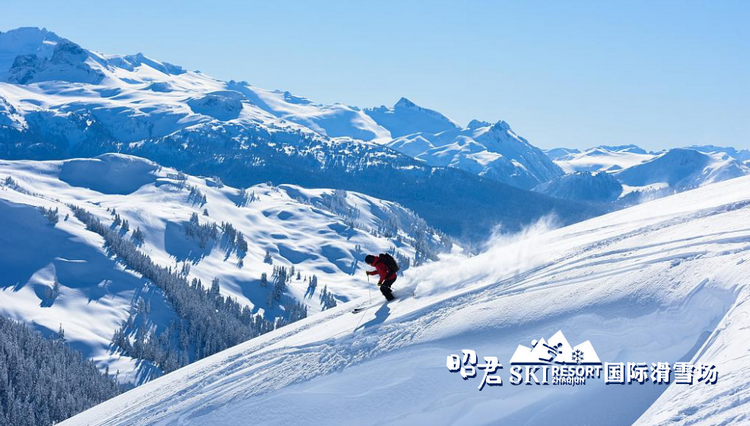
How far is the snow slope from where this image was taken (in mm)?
9812

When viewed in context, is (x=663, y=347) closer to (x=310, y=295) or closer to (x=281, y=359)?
(x=281, y=359)

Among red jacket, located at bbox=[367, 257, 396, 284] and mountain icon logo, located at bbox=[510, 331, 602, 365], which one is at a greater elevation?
mountain icon logo, located at bbox=[510, 331, 602, 365]

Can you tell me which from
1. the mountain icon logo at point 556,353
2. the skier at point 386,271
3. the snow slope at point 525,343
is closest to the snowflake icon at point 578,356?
the mountain icon logo at point 556,353

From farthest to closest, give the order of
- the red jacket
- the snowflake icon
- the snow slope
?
the red jacket → the snowflake icon → the snow slope

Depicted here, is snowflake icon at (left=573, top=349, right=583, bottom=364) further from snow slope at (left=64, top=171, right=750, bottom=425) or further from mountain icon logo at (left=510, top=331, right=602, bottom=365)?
snow slope at (left=64, top=171, right=750, bottom=425)

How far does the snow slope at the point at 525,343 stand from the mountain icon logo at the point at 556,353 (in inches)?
5.9

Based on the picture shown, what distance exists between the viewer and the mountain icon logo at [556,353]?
35.5 ft

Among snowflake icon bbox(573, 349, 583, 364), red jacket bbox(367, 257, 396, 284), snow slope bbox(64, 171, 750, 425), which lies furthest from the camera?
red jacket bbox(367, 257, 396, 284)

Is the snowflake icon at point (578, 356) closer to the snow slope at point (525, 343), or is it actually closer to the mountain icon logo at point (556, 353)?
the mountain icon logo at point (556, 353)

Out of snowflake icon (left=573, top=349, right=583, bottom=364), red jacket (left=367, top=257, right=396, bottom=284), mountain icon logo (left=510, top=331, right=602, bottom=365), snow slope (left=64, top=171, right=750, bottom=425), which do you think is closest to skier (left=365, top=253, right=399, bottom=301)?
red jacket (left=367, top=257, right=396, bottom=284)

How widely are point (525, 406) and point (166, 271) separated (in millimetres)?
160084

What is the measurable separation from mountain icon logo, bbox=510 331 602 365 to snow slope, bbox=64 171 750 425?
151mm

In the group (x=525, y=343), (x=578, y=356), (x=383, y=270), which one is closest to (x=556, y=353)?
(x=578, y=356)

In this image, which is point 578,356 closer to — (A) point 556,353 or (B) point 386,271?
(A) point 556,353
